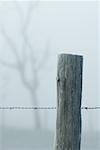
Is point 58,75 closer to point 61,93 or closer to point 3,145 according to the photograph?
point 61,93

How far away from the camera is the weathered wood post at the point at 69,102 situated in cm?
97

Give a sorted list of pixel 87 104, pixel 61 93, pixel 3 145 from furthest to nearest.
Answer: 1. pixel 3 145
2. pixel 87 104
3. pixel 61 93

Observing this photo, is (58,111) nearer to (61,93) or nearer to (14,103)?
(61,93)

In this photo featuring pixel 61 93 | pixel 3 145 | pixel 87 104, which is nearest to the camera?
pixel 61 93

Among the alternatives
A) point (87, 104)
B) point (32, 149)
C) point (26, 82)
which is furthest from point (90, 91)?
point (32, 149)

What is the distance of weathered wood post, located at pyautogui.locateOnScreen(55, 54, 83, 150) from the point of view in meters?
0.97

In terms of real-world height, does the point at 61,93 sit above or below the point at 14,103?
above

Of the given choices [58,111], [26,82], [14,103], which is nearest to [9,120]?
[14,103]

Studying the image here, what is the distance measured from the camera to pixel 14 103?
2.46 m

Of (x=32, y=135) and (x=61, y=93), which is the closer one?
(x=61, y=93)

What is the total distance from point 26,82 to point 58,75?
4.96 feet

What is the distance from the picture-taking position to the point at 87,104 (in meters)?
2.35

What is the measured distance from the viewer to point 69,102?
3.21 ft

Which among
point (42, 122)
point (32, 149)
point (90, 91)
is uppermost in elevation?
point (90, 91)
